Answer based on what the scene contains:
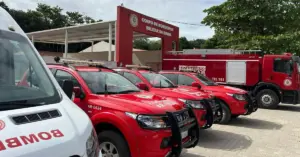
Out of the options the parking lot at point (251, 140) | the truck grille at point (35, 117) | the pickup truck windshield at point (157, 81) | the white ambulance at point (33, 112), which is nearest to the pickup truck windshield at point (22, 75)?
the white ambulance at point (33, 112)

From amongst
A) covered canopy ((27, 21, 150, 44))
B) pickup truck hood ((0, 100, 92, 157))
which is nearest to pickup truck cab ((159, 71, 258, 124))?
pickup truck hood ((0, 100, 92, 157))

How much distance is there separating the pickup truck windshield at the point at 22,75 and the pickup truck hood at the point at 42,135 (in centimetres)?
20

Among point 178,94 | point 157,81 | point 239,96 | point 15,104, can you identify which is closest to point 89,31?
point 157,81

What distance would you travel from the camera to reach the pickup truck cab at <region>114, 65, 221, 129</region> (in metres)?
6.65

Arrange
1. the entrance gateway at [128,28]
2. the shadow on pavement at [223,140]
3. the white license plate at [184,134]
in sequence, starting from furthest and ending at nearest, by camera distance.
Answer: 1. the entrance gateway at [128,28]
2. the shadow on pavement at [223,140]
3. the white license plate at [184,134]

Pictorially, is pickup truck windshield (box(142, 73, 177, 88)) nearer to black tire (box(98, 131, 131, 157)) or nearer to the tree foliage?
black tire (box(98, 131, 131, 157))

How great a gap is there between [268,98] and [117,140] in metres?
11.2

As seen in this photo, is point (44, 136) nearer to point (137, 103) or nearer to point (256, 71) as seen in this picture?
point (137, 103)

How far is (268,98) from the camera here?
45.2 feet

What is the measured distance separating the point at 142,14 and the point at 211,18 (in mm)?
6516

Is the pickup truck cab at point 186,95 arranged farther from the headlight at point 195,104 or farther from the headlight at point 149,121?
the headlight at point 149,121

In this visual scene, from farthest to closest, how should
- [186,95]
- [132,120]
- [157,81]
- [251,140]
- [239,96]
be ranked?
[239,96] → [157,81] → [251,140] → [186,95] → [132,120]

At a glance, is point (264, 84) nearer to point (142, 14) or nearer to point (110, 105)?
point (142, 14)

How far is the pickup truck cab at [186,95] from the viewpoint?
665 centimetres
